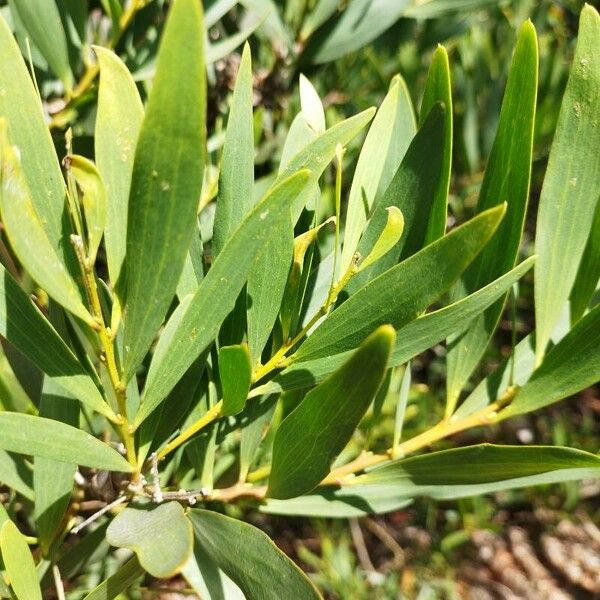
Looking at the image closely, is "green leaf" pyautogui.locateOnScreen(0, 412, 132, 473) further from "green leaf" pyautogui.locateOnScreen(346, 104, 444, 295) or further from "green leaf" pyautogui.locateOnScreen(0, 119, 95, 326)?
"green leaf" pyautogui.locateOnScreen(346, 104, 444, 295)

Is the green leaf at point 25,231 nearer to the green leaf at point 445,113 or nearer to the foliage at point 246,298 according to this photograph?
the foliage at point 246,298

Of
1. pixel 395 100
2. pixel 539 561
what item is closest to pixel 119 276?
pixel 395 100

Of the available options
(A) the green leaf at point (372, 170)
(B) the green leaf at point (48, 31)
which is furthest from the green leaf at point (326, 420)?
(B) the green leaf at point (48, 31)

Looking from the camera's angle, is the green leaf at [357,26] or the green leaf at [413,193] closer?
the green leaf at [413,193]

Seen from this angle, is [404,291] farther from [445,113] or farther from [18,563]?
[18,563]

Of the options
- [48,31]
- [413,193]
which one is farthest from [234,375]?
[48,31]

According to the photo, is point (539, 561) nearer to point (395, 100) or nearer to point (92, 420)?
point (92, 420)
